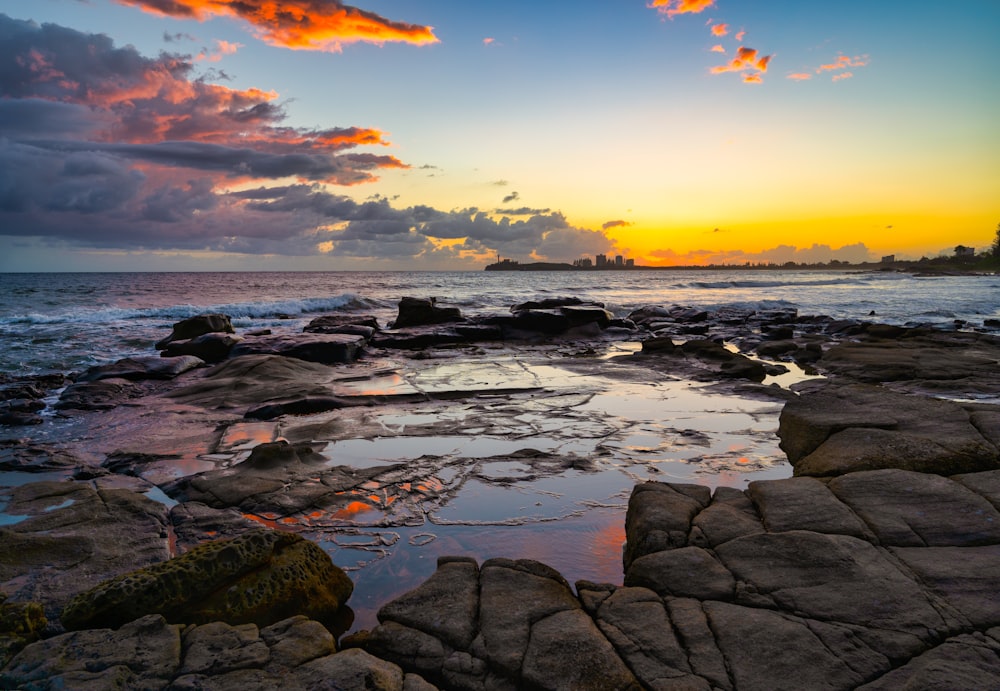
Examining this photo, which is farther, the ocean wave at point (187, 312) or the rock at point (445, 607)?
the ocean wave at point (187, 312)

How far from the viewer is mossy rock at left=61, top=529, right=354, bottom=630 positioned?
3195mm

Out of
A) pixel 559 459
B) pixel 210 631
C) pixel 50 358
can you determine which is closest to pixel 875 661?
pixel 210 631

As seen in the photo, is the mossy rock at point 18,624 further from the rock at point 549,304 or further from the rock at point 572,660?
the rock at point 549,304

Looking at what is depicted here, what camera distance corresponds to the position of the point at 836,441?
5.31 metres

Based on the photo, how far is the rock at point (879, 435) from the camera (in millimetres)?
4648

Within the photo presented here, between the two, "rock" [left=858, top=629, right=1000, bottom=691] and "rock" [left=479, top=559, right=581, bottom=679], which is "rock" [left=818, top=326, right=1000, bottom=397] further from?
"rock" [left=479, top=559, right=581, bottom=679]

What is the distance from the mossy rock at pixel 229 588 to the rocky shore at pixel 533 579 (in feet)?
0.04

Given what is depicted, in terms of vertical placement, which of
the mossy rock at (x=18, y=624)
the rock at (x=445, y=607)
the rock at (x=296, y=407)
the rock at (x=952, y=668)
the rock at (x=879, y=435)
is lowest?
the rock at (x=296, y=407)

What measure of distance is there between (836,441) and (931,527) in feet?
5.73

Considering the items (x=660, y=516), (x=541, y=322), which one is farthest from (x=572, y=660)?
(x=541, y=322)

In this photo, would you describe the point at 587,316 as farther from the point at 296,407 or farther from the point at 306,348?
the point at 296,407

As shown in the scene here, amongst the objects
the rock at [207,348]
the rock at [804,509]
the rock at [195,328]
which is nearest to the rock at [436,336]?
the rock at [207,348]

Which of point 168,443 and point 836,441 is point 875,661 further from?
point 168,443

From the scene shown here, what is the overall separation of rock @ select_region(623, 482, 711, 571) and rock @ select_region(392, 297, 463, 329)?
55.1ft
